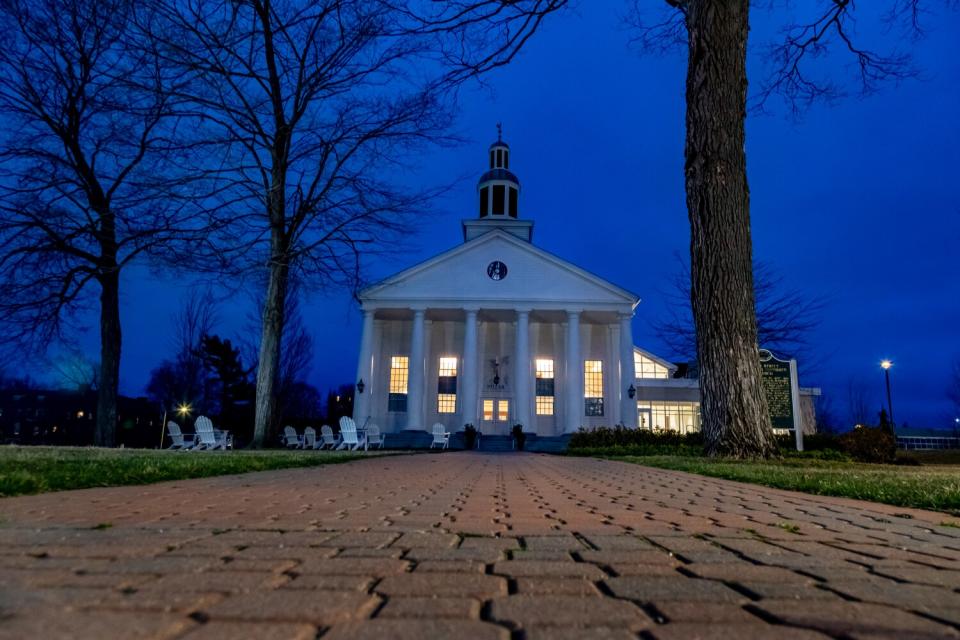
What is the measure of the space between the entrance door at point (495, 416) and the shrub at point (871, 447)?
1757 centimetres

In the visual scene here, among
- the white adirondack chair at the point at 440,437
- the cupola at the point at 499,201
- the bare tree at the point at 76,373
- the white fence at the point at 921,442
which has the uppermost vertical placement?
the cupola at the point at 499,201

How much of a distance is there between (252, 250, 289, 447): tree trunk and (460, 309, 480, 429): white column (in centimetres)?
1507

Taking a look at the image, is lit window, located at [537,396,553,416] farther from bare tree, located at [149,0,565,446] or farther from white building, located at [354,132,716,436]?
bare tree, located at [149,0,565,446]

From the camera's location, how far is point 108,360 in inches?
647

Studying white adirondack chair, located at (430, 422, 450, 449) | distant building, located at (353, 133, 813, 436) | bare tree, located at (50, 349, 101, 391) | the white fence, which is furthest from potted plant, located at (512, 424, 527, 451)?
the white fence

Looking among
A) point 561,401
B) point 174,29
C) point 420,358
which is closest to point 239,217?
point 174,29

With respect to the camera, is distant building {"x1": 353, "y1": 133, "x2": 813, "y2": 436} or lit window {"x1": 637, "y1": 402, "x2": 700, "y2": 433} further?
lit window {"x1": 637, "y1": 402, "x2": 700, "y2": 433}

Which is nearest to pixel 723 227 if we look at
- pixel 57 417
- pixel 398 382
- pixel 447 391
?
pixel 447 391

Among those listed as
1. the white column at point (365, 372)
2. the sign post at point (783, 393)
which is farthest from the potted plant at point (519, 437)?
the sign post at point (783, 393)

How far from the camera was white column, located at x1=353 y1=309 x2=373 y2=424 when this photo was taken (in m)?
29.2

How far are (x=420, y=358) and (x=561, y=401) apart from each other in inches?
337

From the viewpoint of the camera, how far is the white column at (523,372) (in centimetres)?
2930

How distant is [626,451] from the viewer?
17.4m

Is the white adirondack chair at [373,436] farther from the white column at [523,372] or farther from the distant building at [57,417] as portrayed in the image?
the distant building at [57,417]
